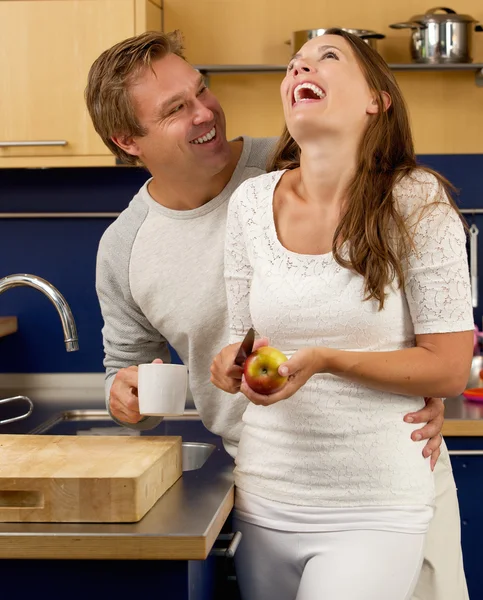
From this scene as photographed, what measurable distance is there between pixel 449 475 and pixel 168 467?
0.49m

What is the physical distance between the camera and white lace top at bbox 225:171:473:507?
4.65ft

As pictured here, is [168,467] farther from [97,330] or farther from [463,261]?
[97,330]

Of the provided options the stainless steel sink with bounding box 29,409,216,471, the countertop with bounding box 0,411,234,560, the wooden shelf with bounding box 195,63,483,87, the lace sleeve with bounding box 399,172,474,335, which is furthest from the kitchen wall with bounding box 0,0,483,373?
the countertop with bounding box 0,411,234,560

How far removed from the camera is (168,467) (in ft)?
5.03

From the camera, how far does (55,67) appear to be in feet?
8.57

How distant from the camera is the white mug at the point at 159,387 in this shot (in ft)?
5.06

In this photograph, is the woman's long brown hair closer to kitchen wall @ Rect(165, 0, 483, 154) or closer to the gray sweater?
the gray sweater

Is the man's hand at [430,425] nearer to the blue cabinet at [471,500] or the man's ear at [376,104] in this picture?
the man's ear at [376,104]

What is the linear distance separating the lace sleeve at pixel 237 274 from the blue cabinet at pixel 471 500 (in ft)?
3.13

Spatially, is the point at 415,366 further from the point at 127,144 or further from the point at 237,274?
the point at 127,144

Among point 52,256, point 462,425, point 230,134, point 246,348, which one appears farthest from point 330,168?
point 52,256

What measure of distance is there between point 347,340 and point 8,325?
5.94ft

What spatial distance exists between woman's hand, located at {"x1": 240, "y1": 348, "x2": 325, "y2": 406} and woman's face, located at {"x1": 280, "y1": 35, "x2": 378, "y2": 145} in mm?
361

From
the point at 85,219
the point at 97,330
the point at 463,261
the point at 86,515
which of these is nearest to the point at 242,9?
the point at 85,219
